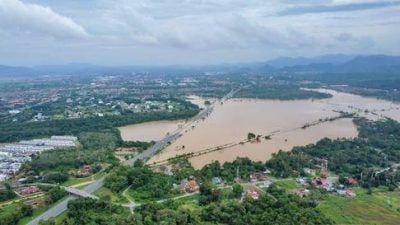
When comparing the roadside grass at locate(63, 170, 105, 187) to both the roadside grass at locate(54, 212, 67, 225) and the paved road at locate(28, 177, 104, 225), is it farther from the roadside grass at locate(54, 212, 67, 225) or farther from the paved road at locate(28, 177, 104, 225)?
the roadside grass at locate(54, 212, 67, 225)

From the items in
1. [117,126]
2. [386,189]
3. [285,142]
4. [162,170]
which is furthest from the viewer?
[117,126]

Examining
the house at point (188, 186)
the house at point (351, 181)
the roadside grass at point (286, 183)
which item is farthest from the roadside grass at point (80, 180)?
the house at point (351, 181)

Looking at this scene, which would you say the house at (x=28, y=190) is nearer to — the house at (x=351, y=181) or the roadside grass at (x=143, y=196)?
the roadside grass at (x=143, y=196)

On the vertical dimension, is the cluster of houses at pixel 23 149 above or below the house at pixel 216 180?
below

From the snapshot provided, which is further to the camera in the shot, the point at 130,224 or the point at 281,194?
the point at 281,194

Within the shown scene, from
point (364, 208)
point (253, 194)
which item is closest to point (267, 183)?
point (253, 194)

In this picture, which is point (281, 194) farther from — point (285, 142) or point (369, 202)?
point (285, 142)

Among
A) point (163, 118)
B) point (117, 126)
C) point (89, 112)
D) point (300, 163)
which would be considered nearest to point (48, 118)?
point (89, 112)

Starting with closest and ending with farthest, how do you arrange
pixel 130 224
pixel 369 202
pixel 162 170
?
pixel 130 224
pixel 369 202
pixel 162 170
